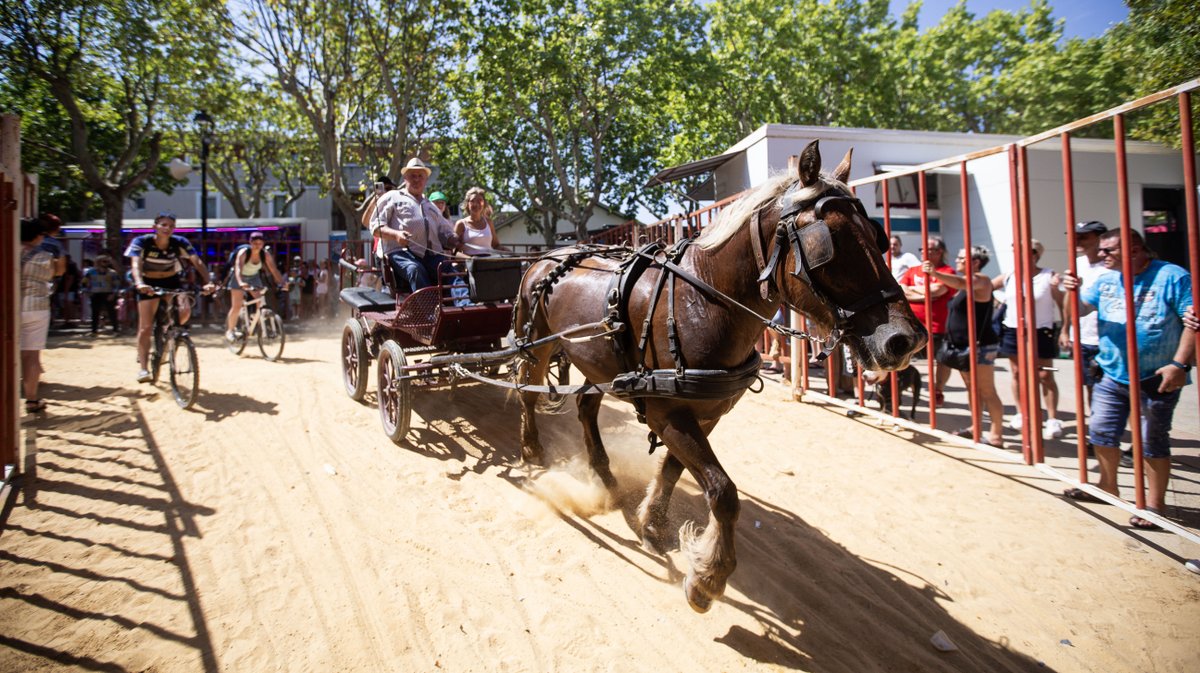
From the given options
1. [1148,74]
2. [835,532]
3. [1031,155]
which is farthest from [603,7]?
[835,532]

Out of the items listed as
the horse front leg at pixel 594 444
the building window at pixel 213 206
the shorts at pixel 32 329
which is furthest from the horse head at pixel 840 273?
the building window at pixel 213 206

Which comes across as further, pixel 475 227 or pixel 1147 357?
pixel 475 227

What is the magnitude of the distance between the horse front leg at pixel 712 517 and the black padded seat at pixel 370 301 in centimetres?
396

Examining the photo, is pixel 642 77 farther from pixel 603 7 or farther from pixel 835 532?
pixel 835 532

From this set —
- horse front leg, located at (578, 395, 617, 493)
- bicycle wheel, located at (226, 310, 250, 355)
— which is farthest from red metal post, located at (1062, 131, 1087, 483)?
bicycle wheel, located at (226, 310, 250, 355)

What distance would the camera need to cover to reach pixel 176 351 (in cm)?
647

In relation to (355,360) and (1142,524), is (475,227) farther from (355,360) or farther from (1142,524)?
(1142,524)

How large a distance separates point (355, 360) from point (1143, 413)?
669 centimetres

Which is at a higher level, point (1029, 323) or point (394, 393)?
point (1029, 323)

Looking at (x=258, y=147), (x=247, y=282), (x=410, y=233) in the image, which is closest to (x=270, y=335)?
(x=247, y=282)

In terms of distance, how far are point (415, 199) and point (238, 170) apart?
31642mm

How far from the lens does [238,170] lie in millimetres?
31141

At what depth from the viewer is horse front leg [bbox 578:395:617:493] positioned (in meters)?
4.13

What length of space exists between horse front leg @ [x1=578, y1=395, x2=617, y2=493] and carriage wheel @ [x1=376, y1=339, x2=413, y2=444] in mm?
1628
